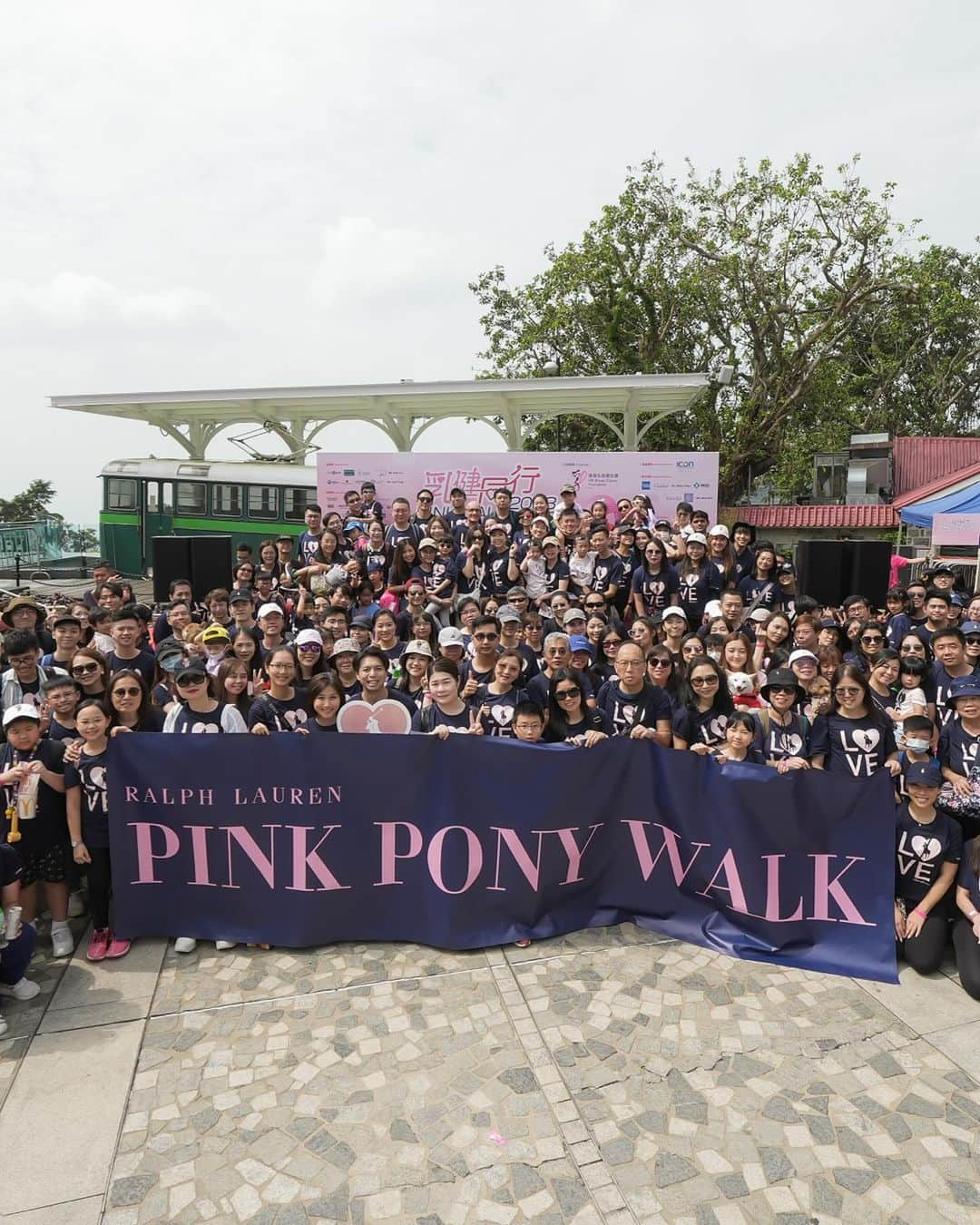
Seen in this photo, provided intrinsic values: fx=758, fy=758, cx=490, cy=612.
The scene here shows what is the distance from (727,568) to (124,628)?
580cm

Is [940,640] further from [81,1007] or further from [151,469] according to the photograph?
[151,469]

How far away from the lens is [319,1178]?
2.78 metres

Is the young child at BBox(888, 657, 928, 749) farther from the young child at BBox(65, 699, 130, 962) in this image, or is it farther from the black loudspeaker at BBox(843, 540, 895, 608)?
the young child at BBox(65, 699, 130, 962)

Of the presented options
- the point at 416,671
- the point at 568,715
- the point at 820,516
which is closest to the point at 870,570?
the point at 568,715

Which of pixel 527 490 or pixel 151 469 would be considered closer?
pixel 527 490

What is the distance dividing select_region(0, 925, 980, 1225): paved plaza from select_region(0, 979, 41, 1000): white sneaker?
7 cm

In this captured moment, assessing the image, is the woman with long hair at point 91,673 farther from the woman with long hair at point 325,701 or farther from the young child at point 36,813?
the woman with long hair at point 325,701

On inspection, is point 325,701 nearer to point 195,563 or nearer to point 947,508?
point 195,563

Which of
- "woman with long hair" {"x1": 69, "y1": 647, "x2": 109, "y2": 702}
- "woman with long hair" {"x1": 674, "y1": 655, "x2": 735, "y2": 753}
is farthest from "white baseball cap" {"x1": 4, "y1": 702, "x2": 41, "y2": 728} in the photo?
"woman with long hair" {"x1": 674, "y1": 655, "x2": 735, "y2": 753}

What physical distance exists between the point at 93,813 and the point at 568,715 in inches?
111

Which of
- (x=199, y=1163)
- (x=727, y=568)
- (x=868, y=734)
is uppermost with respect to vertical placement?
(x=727, y=568)

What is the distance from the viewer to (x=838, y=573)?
8.30m

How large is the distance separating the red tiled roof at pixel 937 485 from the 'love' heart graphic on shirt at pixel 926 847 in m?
23.5

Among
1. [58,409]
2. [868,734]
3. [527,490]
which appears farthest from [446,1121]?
[58,409]
